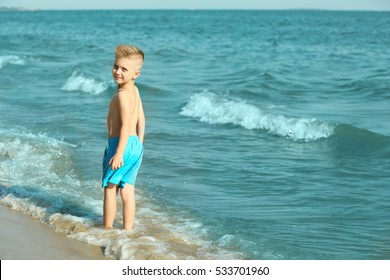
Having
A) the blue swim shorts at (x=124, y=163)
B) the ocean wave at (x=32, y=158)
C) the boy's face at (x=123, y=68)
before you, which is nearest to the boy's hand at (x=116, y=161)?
the blue swim shorts at (x=124, y=163)

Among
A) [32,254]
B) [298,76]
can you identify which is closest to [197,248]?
[32,254]

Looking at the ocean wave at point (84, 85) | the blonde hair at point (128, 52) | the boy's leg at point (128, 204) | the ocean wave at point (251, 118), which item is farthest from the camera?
the ocean wave at point (84, 85)

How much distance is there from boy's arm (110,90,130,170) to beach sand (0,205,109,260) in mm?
639

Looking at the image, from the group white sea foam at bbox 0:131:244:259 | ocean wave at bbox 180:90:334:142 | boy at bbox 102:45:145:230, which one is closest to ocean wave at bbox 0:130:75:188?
white sea foam at bbox 0:131:244:259

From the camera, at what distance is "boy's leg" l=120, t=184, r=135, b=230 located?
516 centimetres

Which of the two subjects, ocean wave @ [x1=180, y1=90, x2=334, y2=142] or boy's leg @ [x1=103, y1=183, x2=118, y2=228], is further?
ocean wave @ [x1=180, y1=90, x2=334, y2=142]

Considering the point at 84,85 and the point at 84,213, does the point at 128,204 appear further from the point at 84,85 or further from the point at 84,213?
the point at 84,85

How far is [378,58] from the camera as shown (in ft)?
75.2

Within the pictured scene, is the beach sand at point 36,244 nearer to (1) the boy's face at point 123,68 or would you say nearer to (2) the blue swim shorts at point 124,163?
(2) the blue swim shorts at point 124,163

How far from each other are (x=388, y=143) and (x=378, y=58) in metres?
14.3

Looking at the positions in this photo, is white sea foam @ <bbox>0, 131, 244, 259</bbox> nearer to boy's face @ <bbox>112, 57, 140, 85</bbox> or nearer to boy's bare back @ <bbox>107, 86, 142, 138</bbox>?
boy's bare back @ <bbox>107, 86, 142, 138</bbox>

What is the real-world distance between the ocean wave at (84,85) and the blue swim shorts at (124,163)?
10.2 meters

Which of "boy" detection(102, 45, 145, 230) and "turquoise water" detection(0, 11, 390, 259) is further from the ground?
"boy" detection(102, 45, 145, 230)

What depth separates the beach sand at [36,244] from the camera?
473 cm
